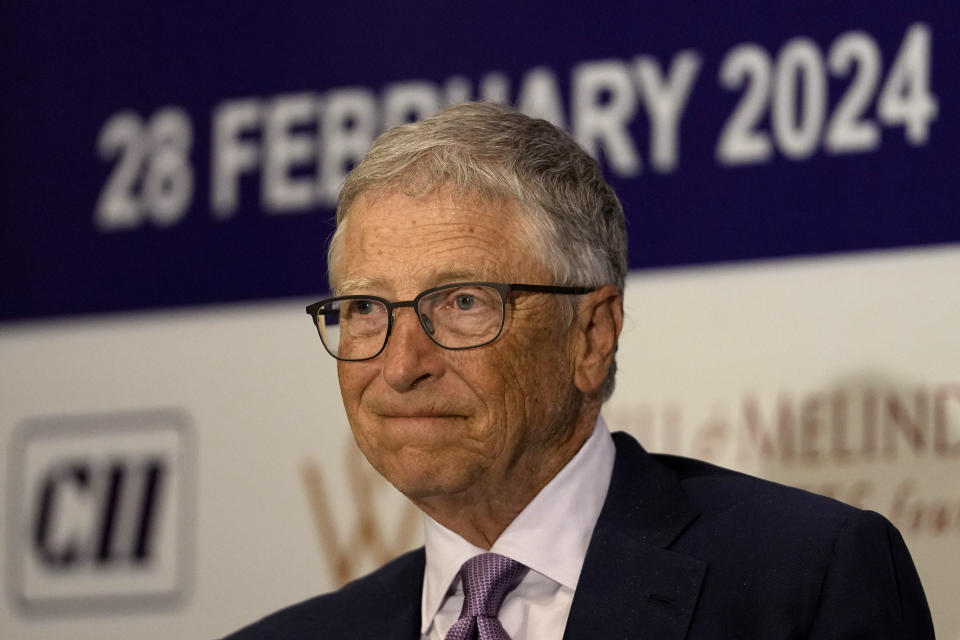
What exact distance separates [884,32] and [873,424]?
0.76m

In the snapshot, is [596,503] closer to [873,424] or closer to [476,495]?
[476,495]

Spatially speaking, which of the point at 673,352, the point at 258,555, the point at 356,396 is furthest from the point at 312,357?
the point at 356,396

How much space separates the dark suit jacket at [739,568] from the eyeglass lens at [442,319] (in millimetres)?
342

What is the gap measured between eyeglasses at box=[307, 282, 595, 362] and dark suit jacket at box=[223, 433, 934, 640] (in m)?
0.34

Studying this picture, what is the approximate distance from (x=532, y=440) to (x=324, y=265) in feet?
4.47

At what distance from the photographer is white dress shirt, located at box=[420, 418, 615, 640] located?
2203 millimetres

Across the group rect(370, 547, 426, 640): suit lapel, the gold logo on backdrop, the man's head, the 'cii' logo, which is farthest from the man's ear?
the 'cii' logo

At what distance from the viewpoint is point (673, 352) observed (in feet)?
10.1

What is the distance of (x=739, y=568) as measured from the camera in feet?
6.93

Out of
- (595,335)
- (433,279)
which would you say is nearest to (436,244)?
(433,279)

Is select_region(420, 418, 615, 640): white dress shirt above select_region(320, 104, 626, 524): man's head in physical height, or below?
below

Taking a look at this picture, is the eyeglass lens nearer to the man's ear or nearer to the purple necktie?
the man's ear

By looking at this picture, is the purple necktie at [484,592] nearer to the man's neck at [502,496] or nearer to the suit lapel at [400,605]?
the man's neck at [502,496]

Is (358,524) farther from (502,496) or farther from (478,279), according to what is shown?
(478,279)
